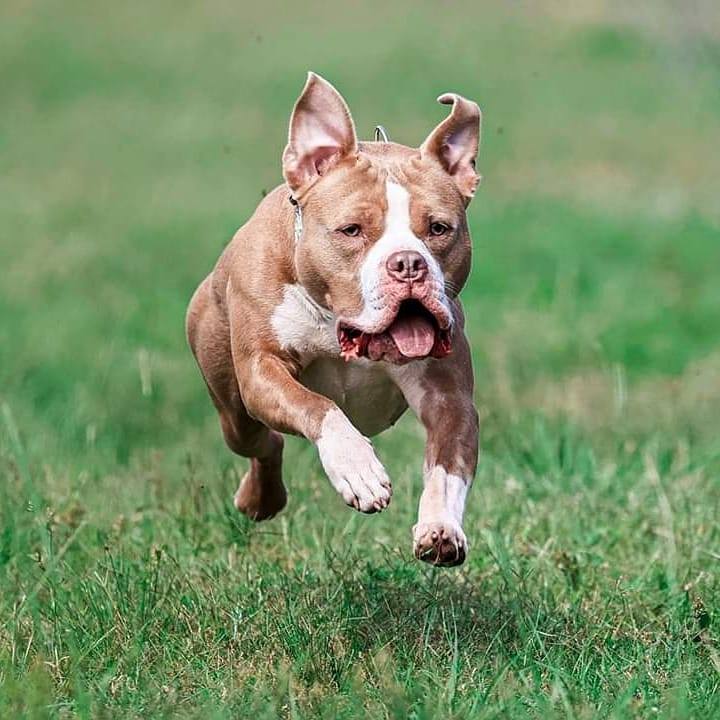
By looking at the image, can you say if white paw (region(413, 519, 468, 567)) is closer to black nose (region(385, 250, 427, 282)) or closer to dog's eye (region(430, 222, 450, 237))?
black nose (region(385, 250, 427, 282))

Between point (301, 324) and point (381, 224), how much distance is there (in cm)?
48

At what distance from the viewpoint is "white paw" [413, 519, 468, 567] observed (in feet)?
15.7

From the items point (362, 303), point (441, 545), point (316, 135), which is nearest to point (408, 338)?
point (362, 303)

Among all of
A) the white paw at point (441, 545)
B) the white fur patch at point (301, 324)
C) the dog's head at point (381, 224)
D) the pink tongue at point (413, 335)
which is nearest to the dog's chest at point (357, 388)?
the white fur patch at point (301, 324)

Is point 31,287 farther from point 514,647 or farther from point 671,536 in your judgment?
point 514,647

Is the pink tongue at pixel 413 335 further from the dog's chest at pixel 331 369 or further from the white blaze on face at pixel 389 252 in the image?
the dog's chest at pixel 331 369

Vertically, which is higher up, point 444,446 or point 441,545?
point 444,446

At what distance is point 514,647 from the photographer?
525 cm

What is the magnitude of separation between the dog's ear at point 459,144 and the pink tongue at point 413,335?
54 cm

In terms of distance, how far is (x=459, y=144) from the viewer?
17.5 feet

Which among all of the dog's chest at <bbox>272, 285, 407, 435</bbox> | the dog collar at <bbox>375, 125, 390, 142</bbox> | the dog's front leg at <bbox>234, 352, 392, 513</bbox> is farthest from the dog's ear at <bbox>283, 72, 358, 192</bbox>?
the dog's front leg at <bbox>234, 352, 392, 513</bbox>

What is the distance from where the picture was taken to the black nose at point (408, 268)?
15.6 ft

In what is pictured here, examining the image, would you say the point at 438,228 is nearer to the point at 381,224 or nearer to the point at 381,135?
the point at 381,224

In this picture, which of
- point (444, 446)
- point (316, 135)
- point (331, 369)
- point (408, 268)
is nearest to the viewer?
point (408, 268)
